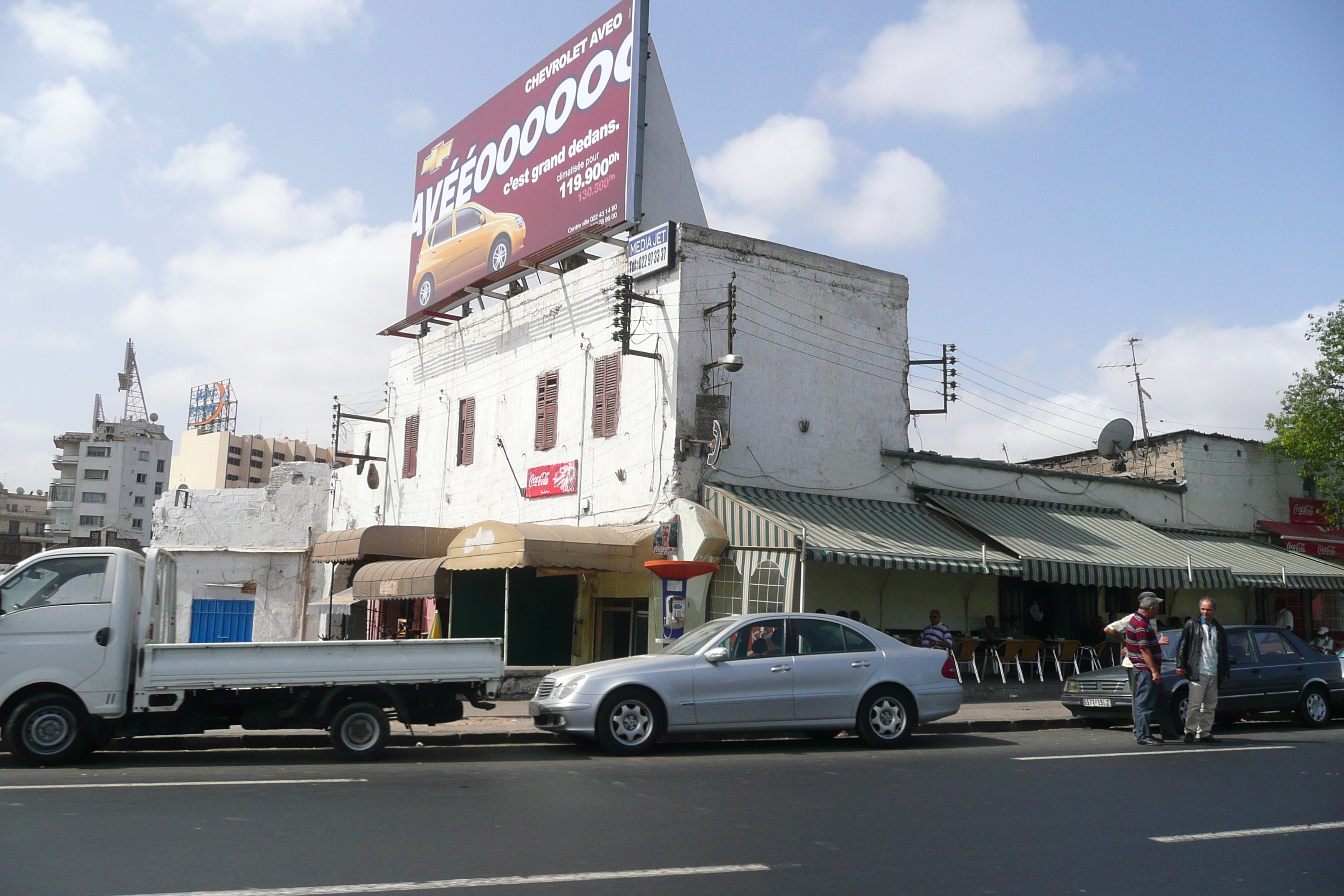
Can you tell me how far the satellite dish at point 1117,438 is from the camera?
2567 centimetres

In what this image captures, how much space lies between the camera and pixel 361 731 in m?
10.5

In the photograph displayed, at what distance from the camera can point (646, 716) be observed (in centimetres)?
1084

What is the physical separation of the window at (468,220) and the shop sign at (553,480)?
6.89m

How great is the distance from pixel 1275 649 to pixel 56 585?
14.6 metres

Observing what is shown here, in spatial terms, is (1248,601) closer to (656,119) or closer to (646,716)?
(656,119)

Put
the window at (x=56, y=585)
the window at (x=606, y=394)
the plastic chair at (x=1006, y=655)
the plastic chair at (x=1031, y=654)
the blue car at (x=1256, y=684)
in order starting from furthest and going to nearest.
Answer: the window at (x=606, y=394) → the plastic chair at (x=1031, y=654) → the plastic chair at (x=1006, y=655) → the blue car at (x=1256, y=684) → the window at (x=56, y=585)

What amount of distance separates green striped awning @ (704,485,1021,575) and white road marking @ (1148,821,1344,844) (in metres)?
8.87

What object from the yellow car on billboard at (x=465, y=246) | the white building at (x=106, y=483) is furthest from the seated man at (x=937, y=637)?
the white building at (x=106, y=483)

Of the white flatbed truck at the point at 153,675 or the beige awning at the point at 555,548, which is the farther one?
the beige awning at the point at 555,548

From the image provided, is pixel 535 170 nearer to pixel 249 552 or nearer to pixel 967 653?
pixel 967 653

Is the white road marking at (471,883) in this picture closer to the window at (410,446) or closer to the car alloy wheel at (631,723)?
the car alloy wheel at (631,723)

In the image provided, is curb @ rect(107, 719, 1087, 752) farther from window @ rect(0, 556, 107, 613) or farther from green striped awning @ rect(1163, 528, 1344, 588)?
green striped awning @ rect(1163, 528, 1344, 588)

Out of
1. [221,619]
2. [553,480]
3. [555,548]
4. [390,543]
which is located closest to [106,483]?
[221,619]

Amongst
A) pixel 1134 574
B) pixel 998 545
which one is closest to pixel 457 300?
pixel 998 545
